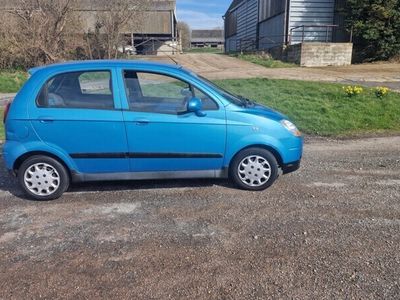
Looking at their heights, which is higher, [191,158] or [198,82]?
[198,82]

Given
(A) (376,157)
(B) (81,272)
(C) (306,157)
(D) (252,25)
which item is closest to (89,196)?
(B) (81,272)

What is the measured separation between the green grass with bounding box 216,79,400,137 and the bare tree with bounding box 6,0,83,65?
10524 mm

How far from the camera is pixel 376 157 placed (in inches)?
233

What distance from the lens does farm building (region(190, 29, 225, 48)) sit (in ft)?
356

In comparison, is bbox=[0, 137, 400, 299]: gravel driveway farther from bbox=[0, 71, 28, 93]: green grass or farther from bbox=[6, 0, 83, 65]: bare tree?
bbox=[6, 0, 83, 65]: bare tree

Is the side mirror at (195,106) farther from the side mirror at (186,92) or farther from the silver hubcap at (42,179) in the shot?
the silver hubcap at (42,179)

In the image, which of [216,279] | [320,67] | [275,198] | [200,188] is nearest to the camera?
[216,279]

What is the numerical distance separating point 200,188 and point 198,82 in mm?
1376

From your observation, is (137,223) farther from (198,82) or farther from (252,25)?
(252,25)

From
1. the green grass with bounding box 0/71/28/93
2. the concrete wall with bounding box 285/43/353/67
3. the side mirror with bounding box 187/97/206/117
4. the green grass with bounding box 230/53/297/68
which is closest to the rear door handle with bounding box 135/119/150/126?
the side mirror with bounding box 187/97/206/117

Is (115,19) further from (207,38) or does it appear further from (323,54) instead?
(207,38)

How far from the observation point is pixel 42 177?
429cm

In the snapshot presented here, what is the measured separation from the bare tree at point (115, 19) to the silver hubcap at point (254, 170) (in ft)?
58.1

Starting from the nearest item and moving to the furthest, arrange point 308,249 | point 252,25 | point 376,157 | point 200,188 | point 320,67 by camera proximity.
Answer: point 308,249, point 200,188, point 376,157, point 320,67, point 252,25
